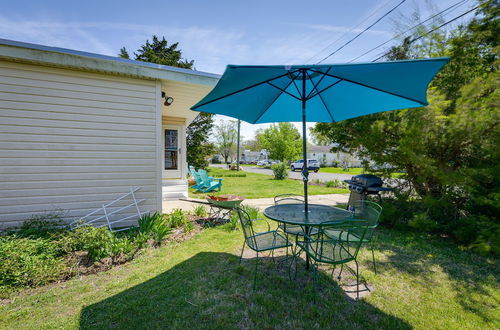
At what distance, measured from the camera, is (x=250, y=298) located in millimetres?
2604

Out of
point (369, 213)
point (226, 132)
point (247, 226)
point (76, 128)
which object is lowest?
point (247, 226)

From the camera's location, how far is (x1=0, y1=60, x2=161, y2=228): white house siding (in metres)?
4.05

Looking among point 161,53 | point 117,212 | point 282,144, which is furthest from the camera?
point 282,144

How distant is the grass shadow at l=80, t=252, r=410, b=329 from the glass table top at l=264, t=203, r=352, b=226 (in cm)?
85

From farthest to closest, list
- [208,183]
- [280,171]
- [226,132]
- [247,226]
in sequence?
[226,132] < [280,171] < [208,183] < [247,226]

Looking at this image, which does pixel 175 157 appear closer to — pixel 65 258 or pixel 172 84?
pixel 172 84

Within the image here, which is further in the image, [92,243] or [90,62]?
[90,62]

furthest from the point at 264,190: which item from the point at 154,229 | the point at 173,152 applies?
the point at 154,229

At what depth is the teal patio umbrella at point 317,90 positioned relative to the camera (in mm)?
2271

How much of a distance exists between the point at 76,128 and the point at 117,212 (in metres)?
1.89

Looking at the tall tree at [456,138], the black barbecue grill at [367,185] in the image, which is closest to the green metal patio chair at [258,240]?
the tall tree at [456,138]

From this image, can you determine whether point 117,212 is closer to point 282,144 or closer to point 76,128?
point 76,128

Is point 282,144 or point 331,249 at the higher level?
point 282,144

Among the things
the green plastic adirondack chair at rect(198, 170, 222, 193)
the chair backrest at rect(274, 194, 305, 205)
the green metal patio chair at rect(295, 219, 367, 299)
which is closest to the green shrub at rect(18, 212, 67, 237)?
the chair backrest at rect(274, 194, 305, 205)
